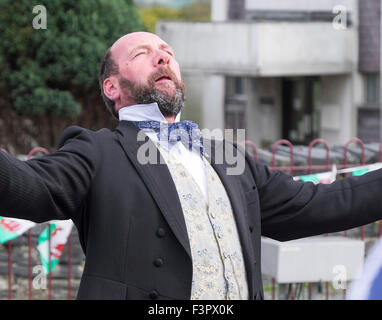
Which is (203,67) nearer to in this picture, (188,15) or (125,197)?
(125,197)

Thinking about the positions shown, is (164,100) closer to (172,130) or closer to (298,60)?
(172,130)

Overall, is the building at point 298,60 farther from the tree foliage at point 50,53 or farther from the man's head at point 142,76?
the man's head at point 142,76

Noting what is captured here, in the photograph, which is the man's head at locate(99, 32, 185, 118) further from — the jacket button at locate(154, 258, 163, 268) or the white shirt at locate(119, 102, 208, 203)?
the jacket button at locate(154, 258, 163, 268)

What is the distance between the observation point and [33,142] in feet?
29.3

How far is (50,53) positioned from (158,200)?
6123 mm

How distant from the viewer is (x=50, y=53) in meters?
8.32

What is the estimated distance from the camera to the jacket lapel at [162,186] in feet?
8.00

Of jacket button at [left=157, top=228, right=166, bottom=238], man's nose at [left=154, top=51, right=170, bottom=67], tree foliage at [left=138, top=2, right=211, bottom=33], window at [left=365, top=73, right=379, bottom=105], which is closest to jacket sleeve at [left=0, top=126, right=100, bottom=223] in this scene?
jacket button at [left=157, top=228, right=166, bottom=238]

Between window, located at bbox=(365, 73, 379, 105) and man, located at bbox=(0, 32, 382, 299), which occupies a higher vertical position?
man, located at bbox=(0, 32, 382, 299)

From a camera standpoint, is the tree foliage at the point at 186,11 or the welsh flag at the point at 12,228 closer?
the welsh flag at the point at 12,228

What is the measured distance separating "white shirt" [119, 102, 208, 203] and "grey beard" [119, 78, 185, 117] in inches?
0.6

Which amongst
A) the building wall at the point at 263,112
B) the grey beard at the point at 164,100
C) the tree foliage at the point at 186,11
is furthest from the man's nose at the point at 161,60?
the tree foliage at the point at 186,11

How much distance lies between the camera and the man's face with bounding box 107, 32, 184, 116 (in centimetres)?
263

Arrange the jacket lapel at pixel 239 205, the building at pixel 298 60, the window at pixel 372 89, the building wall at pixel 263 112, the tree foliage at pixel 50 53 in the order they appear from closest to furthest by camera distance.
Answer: the jacket lapel at pixel 239 205 < the tree foliage at pixel 50 53 < the building at pixel 298 60 < the window at pixel 372 89 < the building wall at pixel 263 112
